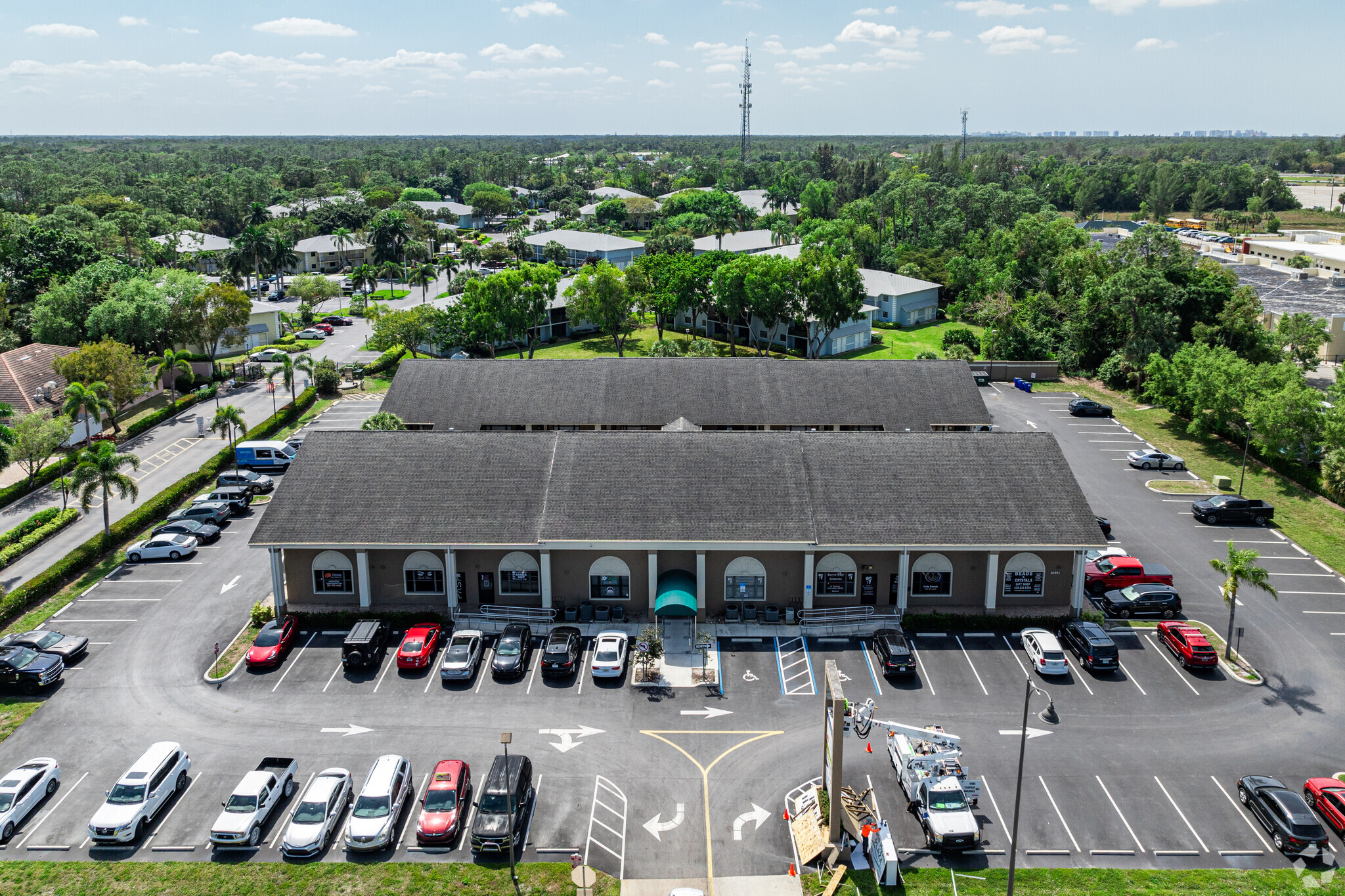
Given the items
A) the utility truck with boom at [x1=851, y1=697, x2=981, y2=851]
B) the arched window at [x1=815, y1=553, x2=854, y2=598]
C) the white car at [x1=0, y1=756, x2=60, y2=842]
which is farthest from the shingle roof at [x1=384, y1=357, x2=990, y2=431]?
the white car at [x1=0, y1=756, x2=60, y2=842]

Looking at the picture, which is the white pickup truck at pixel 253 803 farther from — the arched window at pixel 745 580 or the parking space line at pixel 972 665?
the parking space line at pixel 972 665

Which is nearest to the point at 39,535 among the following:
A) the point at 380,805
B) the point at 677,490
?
the point at 380,805

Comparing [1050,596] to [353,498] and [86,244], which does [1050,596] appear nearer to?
[353,498]

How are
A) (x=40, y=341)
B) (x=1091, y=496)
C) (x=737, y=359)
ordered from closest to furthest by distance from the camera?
(x=1091, y=496), (x=737, y=359), (x=40, y=341)

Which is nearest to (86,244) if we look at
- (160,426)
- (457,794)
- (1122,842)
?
(160,426)

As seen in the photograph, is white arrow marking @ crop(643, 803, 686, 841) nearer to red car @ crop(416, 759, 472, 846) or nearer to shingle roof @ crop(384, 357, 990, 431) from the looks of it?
red car @ crop(416, 759, 472, 846)

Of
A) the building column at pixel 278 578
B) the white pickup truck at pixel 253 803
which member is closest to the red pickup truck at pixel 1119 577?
the white pickup truck at pixel 253 803

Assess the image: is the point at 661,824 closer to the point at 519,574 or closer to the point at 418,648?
the point at 418,648
